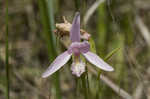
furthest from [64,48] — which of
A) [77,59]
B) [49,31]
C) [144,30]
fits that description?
[77,59]

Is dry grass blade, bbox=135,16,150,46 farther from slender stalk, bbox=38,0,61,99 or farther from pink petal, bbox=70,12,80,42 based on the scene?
pink petal, bbox=70,12,80,42

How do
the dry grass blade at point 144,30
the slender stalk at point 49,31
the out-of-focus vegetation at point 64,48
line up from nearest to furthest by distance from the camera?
the slender stalk at point 49,31 < the out-of-focus vegetation at point 64,48 < the dry grass blade at point 144,30

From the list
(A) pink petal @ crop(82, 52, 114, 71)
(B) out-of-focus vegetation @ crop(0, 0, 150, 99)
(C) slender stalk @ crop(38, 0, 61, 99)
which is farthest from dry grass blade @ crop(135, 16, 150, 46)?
(A) pink petal @ crop(82, 52, 114, 71)

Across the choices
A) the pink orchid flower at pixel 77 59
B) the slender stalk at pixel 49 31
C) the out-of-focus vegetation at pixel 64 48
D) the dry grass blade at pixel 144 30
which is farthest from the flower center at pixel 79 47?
the dry grass blade at pixel 144 30

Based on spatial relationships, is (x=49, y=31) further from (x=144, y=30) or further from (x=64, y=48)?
(x=144, y=30)

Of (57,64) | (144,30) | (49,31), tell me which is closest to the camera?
(57,64)

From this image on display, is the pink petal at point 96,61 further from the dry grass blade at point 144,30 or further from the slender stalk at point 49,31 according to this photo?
the dry grass blade at point 144,30
